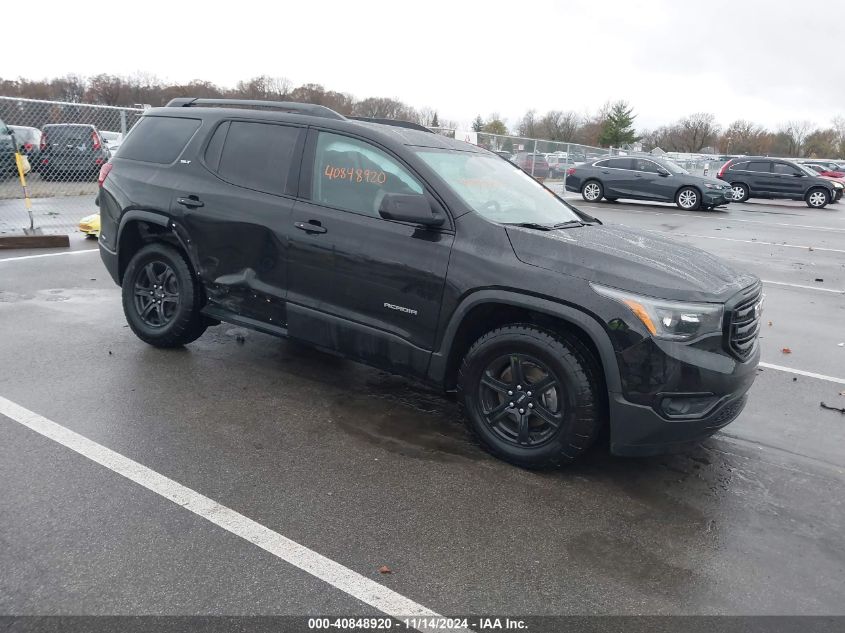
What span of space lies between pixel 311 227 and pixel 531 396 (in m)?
1.80

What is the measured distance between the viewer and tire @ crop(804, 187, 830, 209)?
24.7 meters

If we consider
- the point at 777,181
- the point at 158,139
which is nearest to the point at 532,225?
the point at 158,139

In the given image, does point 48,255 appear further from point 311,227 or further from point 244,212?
point 311,227

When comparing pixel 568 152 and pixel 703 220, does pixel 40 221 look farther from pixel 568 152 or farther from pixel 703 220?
pixel 568 152

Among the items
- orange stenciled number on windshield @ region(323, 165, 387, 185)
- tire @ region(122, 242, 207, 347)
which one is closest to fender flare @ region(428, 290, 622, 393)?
orange stenciled number on windshield @ region(323, 165, 387, 185)

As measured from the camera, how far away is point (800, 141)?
7725 centimetres

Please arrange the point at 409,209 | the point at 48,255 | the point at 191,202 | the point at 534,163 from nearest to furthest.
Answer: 1. the point at 409,209
2. the point at 191,202
3. the point at 48,255
4. the point at 534,163

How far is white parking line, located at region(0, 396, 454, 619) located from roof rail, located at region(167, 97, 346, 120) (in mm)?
2595

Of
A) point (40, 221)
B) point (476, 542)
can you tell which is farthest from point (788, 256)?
point (40, 221)

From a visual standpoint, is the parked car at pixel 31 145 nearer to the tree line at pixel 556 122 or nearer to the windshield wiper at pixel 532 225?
the windshield wiper at pixel 532 225

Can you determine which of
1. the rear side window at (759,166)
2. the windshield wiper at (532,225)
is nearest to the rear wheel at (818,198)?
the rear side window at (759,166)

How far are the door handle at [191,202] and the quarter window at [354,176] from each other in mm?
981

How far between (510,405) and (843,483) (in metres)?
1.98

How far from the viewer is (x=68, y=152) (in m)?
13.2
